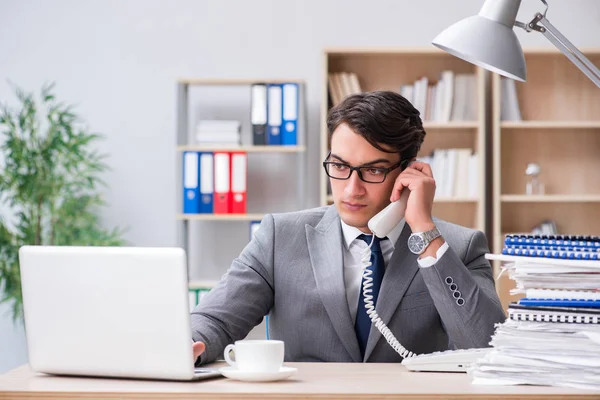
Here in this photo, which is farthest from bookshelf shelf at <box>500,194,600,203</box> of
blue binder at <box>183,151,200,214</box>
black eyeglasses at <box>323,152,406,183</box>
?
black eyeglasses at <box>323,152,406,183</box>

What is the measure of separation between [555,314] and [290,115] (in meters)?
3.00

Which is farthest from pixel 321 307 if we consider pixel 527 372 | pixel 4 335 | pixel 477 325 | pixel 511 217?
pixel 4 335

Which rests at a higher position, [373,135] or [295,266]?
[373,135]

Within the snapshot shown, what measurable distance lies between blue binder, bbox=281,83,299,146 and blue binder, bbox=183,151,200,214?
1.51 ft

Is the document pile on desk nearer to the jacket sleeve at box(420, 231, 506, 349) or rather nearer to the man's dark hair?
the jacket sleeve at box(420, 231, 506, 349)

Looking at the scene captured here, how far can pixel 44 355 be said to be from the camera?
1.49 m

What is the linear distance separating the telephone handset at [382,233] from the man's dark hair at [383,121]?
118 mm

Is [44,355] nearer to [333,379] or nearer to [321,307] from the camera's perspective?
[333,379]

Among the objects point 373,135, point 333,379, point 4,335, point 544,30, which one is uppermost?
point 544,30

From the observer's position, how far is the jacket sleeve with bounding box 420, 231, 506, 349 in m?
1.79

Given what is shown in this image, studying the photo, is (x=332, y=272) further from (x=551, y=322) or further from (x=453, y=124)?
(x=453, y=124)

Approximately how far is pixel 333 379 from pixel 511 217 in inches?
131

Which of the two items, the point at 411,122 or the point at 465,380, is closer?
the point at 465,380

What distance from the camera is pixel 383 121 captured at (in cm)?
201
